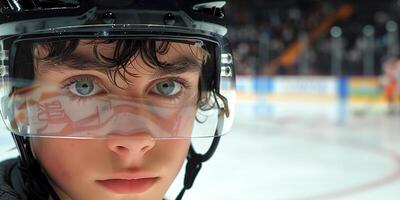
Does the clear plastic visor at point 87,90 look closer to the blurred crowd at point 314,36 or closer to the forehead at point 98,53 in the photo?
the forehead at point 98,53

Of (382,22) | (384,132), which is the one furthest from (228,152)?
(382,22)

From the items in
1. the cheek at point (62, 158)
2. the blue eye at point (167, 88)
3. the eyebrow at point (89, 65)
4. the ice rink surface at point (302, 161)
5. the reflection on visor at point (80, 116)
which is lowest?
the ice rink surface at point (302, 161)

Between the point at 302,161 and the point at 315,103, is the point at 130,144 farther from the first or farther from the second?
the point at 315,103

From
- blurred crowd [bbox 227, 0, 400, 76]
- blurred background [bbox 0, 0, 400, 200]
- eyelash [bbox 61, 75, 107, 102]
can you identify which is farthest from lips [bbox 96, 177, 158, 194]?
blurred crowd [bbox 227, 0, 400, 76]

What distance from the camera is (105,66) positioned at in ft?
2.12

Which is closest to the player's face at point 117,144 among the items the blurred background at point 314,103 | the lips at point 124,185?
the lips at point 124,185

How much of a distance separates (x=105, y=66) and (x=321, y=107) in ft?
26.2

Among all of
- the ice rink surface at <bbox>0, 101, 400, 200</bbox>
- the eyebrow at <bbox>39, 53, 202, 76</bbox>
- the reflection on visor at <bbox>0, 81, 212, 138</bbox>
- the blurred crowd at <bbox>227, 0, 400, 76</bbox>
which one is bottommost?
the ice rink surface at <bbox>0, 101, 400, 200</bbox>

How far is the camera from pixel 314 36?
1039cm

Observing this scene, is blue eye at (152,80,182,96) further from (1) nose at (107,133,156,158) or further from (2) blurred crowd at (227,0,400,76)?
(2) blurred crowd at (227,0,400,76)

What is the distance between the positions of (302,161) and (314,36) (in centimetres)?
708

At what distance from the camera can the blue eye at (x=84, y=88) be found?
2.13 feet

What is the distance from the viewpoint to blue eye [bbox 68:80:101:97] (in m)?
0.65

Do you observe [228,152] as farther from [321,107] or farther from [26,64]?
[321,107]
